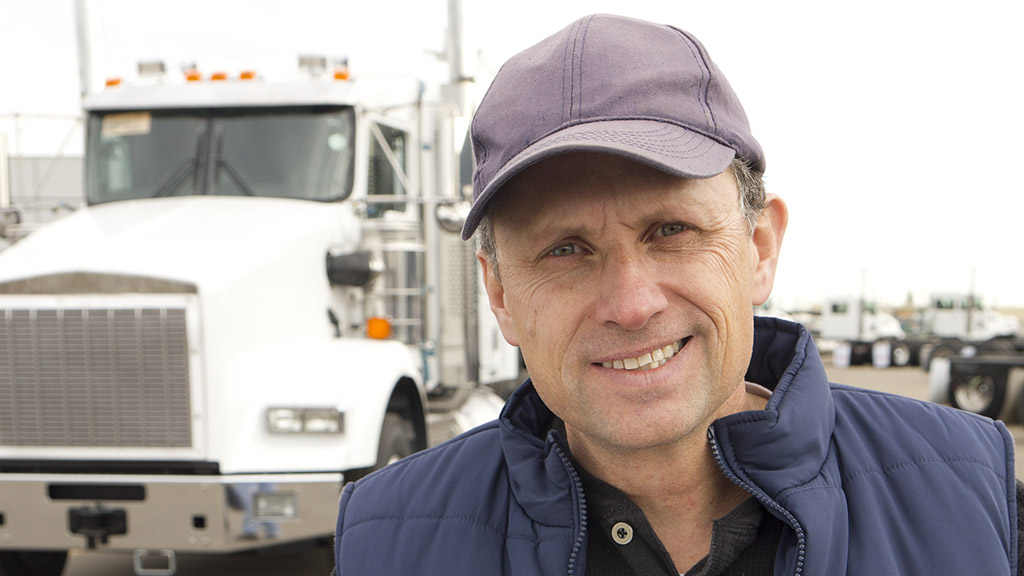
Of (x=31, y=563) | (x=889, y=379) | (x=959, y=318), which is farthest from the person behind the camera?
(x=959, y=318)

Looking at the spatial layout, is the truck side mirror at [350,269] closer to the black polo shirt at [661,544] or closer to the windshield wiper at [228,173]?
the windshield wiper at [228,173]

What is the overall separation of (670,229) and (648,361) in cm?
24

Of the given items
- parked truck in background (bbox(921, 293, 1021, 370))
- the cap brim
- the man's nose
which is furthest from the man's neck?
parked truck in background (bbox(921, 293, 1021, 370))

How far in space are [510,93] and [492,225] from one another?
267mm

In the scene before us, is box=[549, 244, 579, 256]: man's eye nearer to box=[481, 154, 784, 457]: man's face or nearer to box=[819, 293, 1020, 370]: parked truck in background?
box=[481, 154, 784, 457]: man's face

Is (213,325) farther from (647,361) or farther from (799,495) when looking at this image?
(799,495)

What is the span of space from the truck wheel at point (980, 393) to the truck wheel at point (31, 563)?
11.2 metres

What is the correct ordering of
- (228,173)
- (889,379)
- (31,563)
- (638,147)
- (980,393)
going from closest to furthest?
(638,147) < (31,563) < (228,173) < (980,393) < (889,379)

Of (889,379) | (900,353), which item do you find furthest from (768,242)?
(900,353)

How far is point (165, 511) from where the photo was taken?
440 centimetres

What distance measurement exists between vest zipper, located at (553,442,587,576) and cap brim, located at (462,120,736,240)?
0.48 m

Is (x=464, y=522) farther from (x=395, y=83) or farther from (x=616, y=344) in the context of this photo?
(x=395, y=83)

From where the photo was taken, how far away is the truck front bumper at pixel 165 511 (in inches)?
172

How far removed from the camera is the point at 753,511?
5.05 ft
